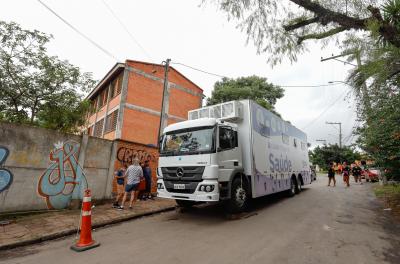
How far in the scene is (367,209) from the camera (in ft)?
26.5

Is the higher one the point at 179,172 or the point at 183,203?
the point at 179,172

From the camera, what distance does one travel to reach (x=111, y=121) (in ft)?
58.0

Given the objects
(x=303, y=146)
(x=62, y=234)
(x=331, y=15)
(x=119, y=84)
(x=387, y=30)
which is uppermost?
(x=119, y=84)

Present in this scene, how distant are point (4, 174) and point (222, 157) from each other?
597 cm

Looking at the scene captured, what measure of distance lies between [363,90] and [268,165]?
→ 16.8 ft

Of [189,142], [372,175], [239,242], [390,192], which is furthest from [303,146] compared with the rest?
[372,175]

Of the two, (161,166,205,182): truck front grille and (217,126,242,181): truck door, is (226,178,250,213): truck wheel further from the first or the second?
(161,166,205,182): truck front grille

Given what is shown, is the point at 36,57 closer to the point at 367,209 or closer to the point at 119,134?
the point at 119,134

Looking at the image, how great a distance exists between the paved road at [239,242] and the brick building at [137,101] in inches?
396

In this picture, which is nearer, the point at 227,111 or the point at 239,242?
the point at 239,242

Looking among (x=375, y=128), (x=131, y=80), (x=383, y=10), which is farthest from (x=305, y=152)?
(x=131, y=80)

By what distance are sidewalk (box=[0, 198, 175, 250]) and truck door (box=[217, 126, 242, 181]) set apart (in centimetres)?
314

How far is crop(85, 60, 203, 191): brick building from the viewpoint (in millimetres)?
16641

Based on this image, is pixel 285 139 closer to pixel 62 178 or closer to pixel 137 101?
pixel 62 178
